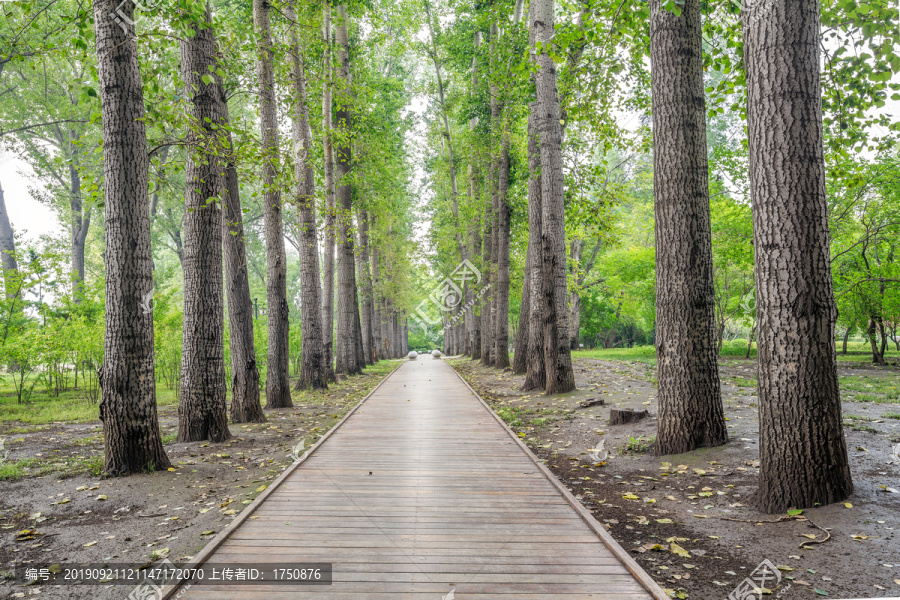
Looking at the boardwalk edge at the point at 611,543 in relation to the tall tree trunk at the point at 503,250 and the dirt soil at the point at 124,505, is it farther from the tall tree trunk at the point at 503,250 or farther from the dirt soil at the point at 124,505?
the tall tree trunk at the point at 503,250

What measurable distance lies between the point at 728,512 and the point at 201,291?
24.2ft

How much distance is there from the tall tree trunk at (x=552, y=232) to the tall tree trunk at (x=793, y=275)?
647 cm

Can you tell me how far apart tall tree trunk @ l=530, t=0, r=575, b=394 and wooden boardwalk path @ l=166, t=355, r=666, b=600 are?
442 centimetres

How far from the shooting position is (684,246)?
565cm

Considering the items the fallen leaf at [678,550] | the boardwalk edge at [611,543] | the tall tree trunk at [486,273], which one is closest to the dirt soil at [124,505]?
the boardwalk edge at [611,543]

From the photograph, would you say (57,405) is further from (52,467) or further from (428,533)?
(428,533)

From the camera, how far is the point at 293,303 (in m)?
56.3

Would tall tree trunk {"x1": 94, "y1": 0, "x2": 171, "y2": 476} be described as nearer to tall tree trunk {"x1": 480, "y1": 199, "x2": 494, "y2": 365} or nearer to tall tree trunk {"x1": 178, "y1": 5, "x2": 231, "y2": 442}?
tall tree trunk {"x1": 178, "y1": 5, "x2": 231, "y2": 442}

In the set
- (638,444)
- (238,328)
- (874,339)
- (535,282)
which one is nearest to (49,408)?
(238,328)

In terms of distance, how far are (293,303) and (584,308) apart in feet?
115

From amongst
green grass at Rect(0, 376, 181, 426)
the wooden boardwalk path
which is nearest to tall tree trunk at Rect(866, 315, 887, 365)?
the wooden boardwalk path

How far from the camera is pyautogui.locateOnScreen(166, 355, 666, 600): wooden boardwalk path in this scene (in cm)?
311

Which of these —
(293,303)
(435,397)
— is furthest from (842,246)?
(293,303)

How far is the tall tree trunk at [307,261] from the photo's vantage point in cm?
1174
